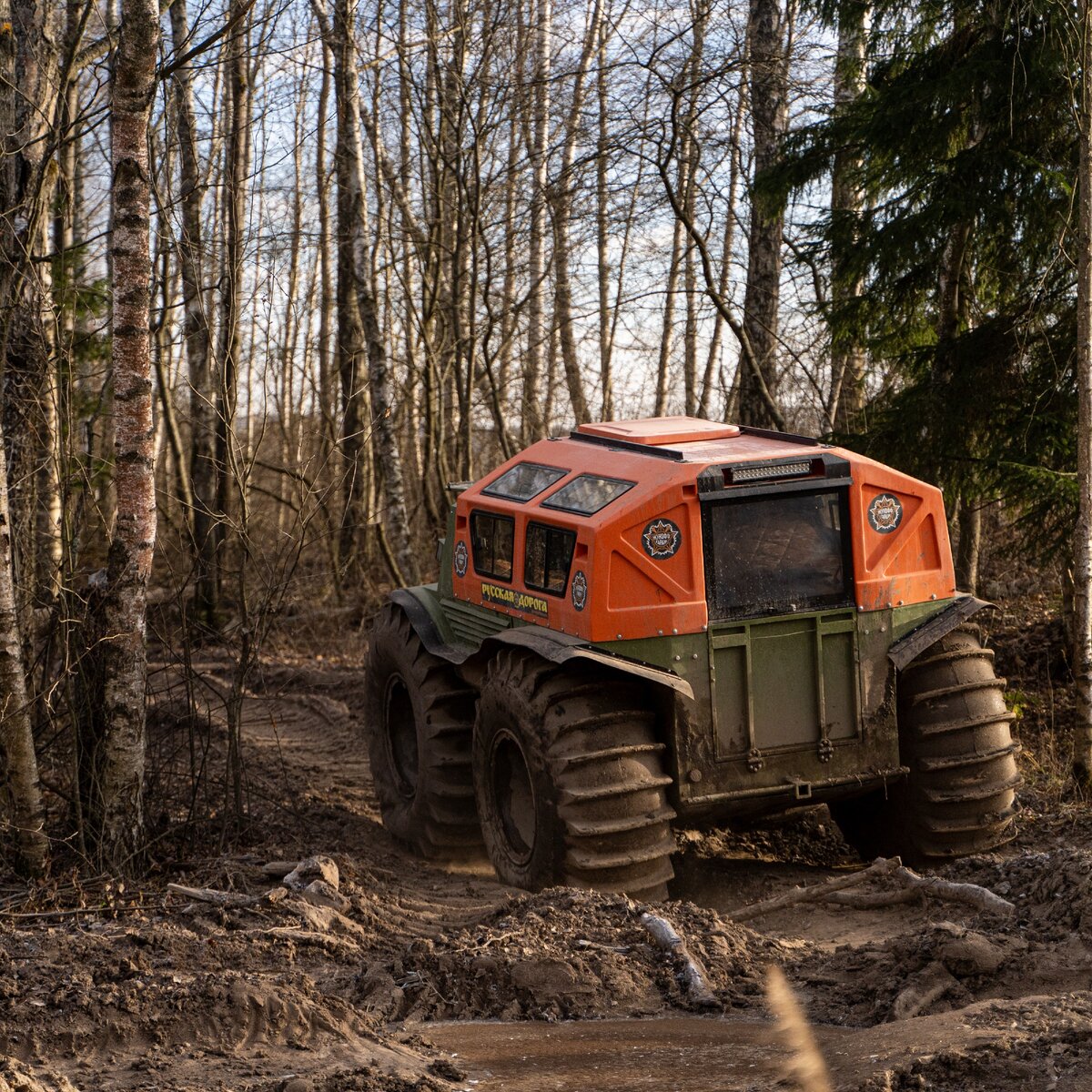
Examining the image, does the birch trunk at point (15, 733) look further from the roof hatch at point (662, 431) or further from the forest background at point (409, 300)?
the roof hatch at point (662, 431)

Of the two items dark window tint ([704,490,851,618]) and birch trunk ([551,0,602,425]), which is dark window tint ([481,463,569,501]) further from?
birch trunk ([551,0,602,425])

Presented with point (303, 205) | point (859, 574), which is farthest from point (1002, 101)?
point (303, 205)

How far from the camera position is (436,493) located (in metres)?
16.6

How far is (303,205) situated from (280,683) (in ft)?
47.0

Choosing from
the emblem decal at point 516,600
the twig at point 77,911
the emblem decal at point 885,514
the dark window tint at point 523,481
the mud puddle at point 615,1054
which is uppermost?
the dark window tint at point 523,481

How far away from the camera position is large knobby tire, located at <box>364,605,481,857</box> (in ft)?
26.3

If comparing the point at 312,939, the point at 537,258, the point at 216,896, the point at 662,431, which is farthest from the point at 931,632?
the point at 537,258

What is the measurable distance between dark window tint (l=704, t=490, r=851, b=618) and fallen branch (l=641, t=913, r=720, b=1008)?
1607 millimetres

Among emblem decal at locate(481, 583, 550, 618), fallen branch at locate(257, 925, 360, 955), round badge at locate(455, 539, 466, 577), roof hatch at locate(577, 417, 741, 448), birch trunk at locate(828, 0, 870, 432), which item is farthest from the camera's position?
birch trunk at locate(828, 0, 870, 432)

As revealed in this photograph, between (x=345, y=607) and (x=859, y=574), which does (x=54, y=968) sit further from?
(x=345, y=607)

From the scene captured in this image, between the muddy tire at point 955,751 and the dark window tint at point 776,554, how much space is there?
0.67 metres

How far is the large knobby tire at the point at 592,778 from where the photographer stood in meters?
6.40

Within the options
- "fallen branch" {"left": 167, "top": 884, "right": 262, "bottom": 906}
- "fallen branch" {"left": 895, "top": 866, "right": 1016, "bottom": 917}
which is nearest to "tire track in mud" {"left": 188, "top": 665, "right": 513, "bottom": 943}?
"fallen branch" {"left": 167, "top": 884, "right": 262, "bottom": 906}

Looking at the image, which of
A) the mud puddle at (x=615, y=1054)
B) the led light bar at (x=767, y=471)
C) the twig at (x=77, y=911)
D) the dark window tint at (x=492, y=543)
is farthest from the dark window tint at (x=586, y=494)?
the twig at (x=77, y=911)
